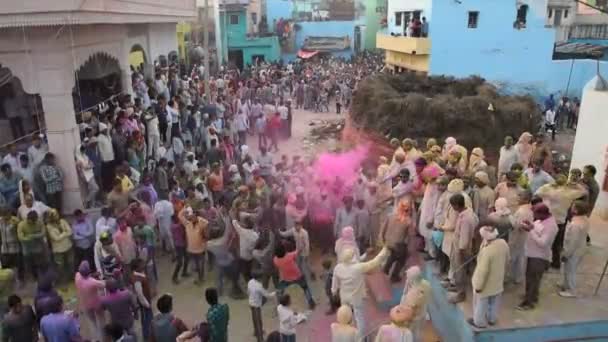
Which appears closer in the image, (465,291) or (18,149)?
(465,291)

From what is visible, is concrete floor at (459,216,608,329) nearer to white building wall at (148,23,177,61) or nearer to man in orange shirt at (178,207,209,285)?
man in orange shirt at (178,207,209,285)

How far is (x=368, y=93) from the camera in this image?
15547 millimetres

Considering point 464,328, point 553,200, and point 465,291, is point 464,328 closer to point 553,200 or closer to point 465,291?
point 465,291

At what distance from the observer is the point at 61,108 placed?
8.76 m

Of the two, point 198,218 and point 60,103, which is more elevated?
point 60,103

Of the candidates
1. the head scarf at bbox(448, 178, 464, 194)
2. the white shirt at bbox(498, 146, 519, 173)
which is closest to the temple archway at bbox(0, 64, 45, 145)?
the head scarf at bbox(448, 178, 464, 194)

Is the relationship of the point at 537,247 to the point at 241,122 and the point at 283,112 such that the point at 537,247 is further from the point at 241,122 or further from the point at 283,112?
the point at 283,112

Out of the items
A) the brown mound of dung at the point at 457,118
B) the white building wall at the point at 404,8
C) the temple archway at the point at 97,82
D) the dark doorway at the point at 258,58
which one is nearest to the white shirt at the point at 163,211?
the temple archway at the point at 97,82

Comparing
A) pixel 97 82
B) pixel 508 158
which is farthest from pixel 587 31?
pixel 97 82

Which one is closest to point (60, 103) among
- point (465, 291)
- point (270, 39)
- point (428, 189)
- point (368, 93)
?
point (428, 189)

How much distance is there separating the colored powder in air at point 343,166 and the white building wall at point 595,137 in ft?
14.3

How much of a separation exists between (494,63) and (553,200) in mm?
18359

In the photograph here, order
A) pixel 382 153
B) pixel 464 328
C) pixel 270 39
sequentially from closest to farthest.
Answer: pixel 464 328 < pixel 382 153 < pixel 270 39

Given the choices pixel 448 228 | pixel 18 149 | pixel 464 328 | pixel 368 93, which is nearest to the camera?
pixel 464 328
